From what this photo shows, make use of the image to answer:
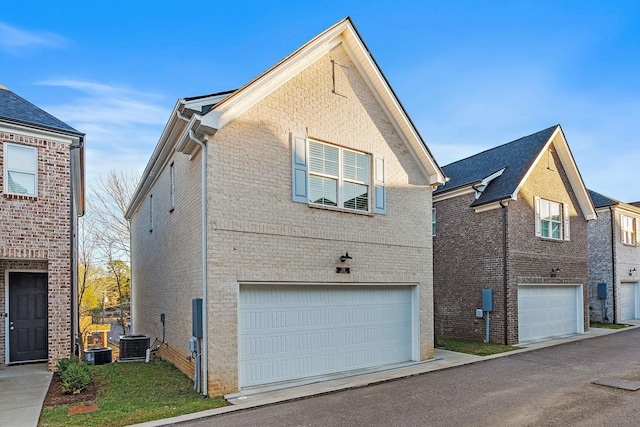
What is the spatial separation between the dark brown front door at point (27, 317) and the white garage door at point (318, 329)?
6.34 m

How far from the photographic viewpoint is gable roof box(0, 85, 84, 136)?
949 centimetres

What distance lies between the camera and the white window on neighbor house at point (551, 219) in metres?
16.2

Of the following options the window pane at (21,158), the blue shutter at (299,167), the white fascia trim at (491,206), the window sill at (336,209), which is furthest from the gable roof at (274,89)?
the white fascia trim at (491,206)

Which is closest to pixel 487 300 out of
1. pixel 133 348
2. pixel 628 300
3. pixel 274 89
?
pixel 274 89

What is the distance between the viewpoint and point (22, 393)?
8.04 m

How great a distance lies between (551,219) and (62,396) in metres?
17.3

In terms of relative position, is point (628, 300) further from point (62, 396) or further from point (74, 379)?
point (62, 396)

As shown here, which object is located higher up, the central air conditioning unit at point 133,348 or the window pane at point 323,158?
the window pane at point 323,158

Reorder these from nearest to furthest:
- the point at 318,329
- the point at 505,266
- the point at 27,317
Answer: the point at 318,329 < the point at 27,317 < the point at 505,266

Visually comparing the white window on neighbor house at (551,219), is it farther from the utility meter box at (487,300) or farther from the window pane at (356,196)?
the window pane at (356,196)

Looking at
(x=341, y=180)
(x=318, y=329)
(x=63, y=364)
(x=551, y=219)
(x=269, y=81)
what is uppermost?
(x=269, y=81)

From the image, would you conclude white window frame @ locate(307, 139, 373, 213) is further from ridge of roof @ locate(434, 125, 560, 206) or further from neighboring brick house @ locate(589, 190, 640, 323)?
neighboring brick house @ locate(589, 190, 640, 323)

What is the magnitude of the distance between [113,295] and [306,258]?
31466 millimetres

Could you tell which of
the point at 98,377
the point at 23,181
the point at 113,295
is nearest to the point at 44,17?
the point at 23,181
